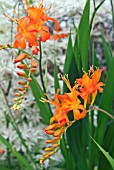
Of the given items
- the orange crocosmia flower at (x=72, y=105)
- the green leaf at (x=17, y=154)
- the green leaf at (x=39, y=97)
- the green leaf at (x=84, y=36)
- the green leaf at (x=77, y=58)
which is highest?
the green leaf at (x=84, y=36)

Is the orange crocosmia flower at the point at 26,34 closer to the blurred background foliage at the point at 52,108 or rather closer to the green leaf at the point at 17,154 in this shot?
the blurred background foliage at the point at 52,108

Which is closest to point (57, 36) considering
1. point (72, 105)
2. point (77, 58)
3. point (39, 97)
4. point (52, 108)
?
point (52, 108)

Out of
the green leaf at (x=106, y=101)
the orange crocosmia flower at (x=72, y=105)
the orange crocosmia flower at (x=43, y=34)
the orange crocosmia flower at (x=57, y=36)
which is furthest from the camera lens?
the orange crocosmia flower at (x=57, y=36)

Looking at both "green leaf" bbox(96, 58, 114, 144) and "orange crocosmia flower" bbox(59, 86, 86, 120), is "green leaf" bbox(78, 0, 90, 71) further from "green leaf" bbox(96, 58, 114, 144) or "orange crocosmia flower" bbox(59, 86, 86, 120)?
"orange crocosmia flower" bbox(59, 86, 86, 120)

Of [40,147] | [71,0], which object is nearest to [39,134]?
[40,147]

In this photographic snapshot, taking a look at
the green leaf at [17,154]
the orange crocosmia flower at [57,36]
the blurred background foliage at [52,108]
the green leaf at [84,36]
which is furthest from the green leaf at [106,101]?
the orange crocosmia flower at [57,36]

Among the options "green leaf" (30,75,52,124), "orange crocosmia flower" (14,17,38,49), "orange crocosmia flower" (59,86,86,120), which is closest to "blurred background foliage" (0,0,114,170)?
"green leaf" (30,75,52,124)

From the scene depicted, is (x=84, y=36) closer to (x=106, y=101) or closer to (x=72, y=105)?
(x=106, y=101)
